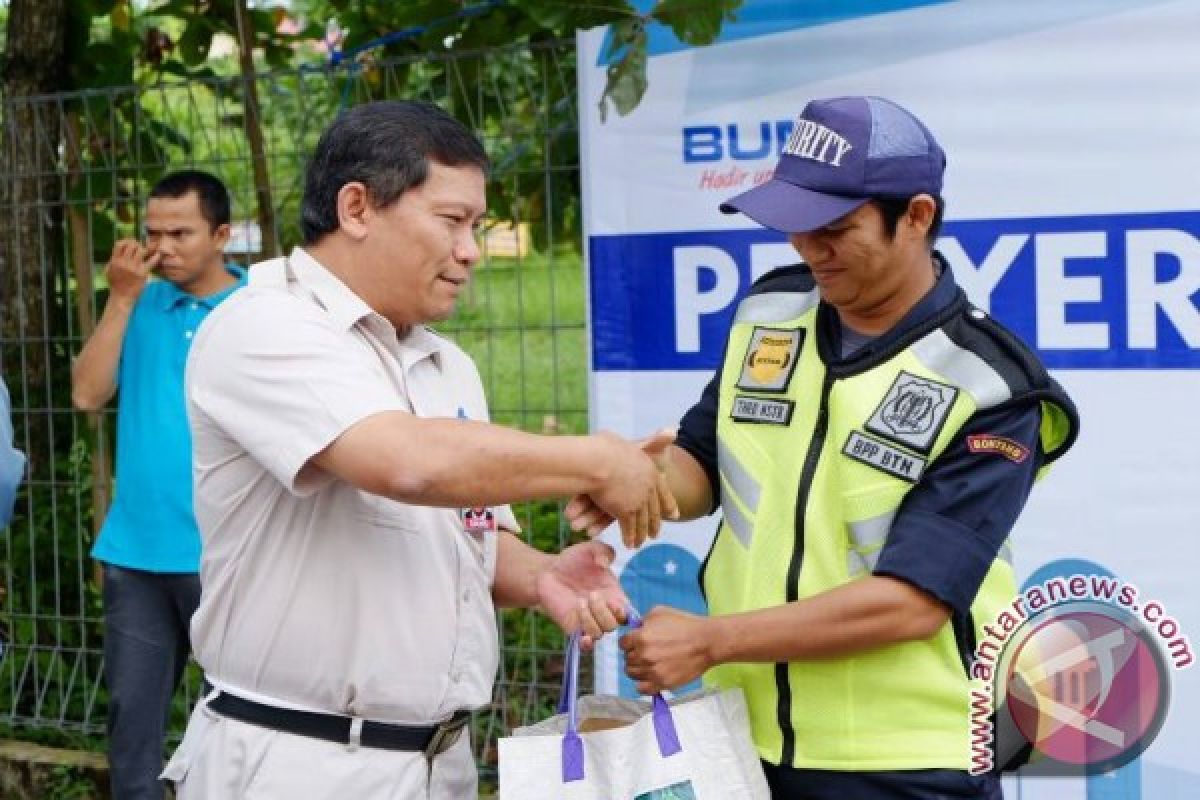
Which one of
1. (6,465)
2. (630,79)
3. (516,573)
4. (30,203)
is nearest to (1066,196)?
(630,79)

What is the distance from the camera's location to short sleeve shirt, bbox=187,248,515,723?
7.79 feet

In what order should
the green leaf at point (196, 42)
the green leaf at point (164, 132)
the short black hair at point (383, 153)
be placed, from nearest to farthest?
the short black hair at point (383, 153) < the green leaf at point (164, 132) < the green leaf at point (196, 42)

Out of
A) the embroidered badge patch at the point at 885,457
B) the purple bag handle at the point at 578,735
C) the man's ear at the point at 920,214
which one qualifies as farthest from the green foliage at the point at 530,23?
the purple bag handle at the point at 578,735

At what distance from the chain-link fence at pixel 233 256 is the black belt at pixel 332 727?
7.08 feet

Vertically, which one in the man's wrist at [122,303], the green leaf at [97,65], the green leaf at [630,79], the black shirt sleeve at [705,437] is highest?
the green leaf at [97,65]

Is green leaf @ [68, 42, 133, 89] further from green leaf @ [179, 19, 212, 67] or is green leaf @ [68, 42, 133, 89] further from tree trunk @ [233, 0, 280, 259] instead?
tree trunk @ [233, 0, 280, 259]

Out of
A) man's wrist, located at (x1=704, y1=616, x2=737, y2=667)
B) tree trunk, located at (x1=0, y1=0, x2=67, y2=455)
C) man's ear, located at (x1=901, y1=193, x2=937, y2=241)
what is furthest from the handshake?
tree trunk, located at (x1=0, y1=0, x2=67, y2=455)

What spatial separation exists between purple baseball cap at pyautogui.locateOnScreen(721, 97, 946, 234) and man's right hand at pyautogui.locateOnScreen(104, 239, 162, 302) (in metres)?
2.82

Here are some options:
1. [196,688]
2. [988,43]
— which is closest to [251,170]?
[196,688]

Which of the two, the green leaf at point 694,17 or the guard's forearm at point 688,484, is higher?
the green leaf at point 694,17

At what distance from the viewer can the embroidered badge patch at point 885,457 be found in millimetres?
2402

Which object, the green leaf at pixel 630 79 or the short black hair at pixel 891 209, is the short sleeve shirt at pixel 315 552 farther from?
the green leaf at pixel 630 79

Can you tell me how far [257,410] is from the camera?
2.31m

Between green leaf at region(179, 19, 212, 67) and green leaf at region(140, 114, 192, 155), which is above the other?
green leaf at region(179, 19, 212, 67)
